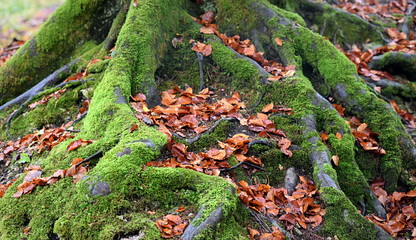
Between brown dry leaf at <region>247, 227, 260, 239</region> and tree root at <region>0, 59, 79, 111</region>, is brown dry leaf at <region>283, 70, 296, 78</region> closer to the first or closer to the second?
brown dry leaf at <region>247, 227, 260, 239</region>

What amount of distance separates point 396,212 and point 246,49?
3167mm

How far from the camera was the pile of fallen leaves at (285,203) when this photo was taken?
12.3 feet

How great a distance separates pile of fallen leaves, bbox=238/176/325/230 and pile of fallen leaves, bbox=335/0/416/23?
5.80m

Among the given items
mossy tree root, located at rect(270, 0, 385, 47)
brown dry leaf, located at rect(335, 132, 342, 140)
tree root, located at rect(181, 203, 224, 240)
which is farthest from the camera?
mossy tree root, located at rect(270, 0, 385, 47)

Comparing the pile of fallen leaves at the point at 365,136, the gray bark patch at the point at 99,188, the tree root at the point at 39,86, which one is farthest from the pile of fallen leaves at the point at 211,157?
the tree root at the point at 39,86

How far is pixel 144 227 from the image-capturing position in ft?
10.4

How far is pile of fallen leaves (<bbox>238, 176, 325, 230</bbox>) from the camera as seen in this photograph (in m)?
3.75

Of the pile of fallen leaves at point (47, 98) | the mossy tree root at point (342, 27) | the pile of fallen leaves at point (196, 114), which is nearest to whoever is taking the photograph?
the pile of fallen leaves at point (196, 114)

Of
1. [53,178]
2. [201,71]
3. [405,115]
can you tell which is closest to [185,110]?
[201,71]

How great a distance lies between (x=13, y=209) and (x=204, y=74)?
3.16 m

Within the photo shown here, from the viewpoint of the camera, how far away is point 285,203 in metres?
3.96

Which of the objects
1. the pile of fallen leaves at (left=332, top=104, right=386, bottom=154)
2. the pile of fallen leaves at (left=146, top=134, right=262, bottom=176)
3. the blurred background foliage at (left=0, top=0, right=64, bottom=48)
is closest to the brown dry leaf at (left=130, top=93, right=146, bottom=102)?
the pile of fallen leaves at (left=146, top=134, right=262, bottom=176)

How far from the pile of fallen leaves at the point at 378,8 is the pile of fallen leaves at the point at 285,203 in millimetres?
5801

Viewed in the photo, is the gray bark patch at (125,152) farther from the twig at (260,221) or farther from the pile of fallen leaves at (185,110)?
the twig at (260,221)
